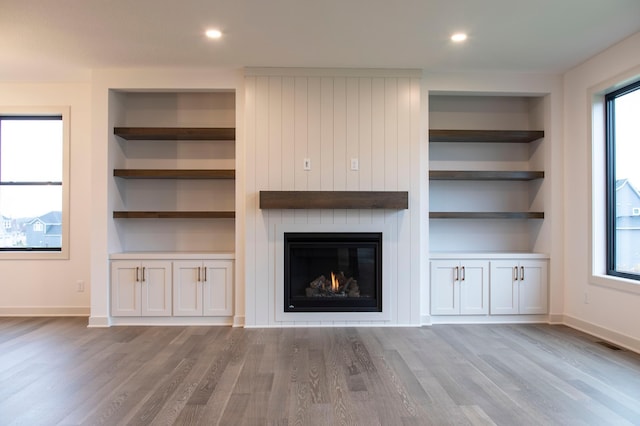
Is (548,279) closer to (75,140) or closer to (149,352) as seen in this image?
(149,352)

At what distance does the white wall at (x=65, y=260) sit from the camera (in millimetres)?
4395

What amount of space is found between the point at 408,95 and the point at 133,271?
344 cm

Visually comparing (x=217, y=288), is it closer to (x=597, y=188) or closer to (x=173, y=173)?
(x=173, y=173)

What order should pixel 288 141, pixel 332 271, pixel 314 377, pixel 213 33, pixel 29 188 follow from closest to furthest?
pixel 314 377 → pixel 213 33 → pixel 288 141 → pixel 332 271 → pixel 29 188

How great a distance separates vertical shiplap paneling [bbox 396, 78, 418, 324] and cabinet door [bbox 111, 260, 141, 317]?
9.07 ft

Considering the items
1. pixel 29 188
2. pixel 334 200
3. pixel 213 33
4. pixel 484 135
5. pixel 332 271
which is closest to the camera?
pixel 213 33

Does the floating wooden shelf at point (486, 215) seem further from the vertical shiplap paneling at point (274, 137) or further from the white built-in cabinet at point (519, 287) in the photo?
the vertical shiplap paneling at point (274, 137)

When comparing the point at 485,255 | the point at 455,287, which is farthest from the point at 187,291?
the point at 485,255

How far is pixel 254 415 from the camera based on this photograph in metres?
2.15

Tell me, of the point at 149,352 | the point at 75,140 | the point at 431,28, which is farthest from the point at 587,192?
the point at 75,140

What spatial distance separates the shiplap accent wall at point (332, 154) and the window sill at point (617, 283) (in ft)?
5.50

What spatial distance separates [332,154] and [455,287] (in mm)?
1932

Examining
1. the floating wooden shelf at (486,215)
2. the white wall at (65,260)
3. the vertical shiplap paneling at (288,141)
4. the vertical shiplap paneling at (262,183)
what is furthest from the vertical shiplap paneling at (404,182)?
the white wall at (65,260)

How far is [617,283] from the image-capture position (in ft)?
11.2
